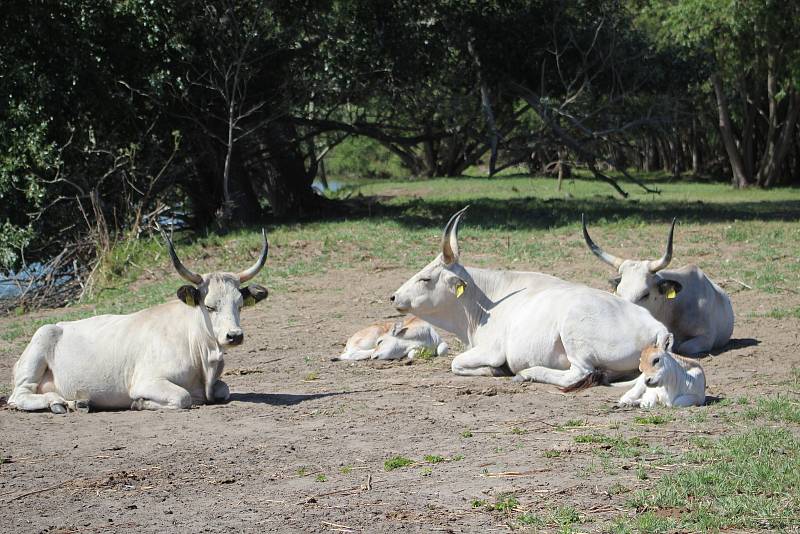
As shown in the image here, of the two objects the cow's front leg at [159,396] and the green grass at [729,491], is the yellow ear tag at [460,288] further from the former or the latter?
the green grass at [729,491]

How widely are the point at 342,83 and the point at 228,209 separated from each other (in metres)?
3.31

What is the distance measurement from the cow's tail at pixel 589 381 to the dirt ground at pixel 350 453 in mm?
125

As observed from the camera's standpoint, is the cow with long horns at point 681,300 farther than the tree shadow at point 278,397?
Yes

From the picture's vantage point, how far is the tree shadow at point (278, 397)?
8961mm

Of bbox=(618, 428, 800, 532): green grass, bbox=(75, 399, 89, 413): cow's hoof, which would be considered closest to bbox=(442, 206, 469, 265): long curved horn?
bbox=(75, 399, 89, 413): cow's hoof

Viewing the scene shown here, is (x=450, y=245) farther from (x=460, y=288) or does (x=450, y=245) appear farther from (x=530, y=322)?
(x=530, y=322)

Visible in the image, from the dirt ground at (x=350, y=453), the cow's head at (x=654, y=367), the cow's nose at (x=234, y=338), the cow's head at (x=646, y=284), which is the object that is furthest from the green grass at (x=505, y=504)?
the cow's head at (x=646, y=284)

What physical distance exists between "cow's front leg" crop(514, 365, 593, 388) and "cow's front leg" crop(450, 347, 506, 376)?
0.38 meters

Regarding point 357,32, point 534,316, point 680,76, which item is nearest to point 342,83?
point 357,32

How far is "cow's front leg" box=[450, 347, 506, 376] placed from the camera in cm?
976

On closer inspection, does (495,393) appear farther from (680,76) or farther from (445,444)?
(680,76)

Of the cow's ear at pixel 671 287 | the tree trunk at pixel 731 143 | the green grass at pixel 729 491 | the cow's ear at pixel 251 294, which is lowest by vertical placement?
the green grass at pixel 729 491

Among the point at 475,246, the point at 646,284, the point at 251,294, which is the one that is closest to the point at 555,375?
the point at 646,284

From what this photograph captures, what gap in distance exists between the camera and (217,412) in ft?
28.0
